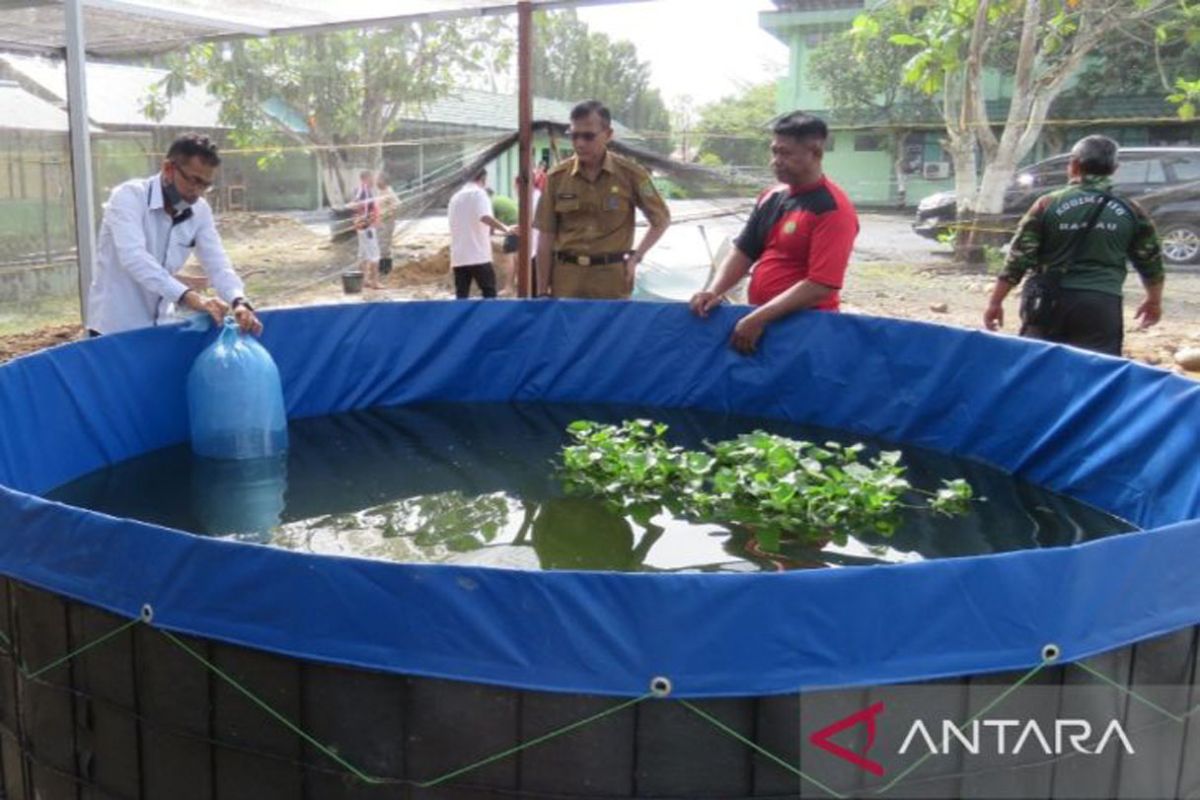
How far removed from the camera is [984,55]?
10992 millimetres

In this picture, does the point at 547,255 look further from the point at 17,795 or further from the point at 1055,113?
the point at 1055,113

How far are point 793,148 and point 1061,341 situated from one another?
1451mm

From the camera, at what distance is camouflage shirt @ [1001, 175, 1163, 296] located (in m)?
4.73

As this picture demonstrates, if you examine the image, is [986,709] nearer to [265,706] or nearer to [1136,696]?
[1136,696]

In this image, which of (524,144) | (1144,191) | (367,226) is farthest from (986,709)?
(1144,191)

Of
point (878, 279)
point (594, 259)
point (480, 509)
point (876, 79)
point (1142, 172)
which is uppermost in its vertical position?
point (876, 79)

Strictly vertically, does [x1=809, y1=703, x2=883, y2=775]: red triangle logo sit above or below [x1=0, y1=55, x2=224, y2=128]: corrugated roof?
below

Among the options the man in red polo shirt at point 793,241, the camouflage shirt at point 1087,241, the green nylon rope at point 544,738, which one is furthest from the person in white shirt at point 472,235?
the green nylon rope at point 544,738

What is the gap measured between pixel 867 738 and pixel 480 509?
2157 mm

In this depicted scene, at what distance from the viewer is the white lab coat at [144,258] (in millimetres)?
4504

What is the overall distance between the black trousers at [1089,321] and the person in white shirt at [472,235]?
481 centimetres

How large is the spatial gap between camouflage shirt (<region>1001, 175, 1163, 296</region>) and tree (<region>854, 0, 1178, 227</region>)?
5.01m

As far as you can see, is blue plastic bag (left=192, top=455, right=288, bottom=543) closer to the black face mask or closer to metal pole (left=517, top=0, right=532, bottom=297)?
the black face mask

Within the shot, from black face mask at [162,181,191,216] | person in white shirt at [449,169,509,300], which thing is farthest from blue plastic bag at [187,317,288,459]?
person in white shirt at [449,169,509,300]
